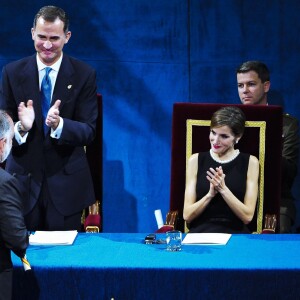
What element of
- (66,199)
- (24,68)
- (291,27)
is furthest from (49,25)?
(291,27)

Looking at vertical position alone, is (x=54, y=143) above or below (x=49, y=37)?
below

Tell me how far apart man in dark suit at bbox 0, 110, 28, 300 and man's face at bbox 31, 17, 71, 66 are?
94 cm

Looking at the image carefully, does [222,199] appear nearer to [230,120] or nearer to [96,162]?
[230,120]

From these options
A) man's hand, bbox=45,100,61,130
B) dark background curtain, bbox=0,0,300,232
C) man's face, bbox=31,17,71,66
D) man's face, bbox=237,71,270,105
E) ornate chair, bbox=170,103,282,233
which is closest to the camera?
man's hand, bbox=45,100,61,130

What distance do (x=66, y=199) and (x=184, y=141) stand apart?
2.94 feet

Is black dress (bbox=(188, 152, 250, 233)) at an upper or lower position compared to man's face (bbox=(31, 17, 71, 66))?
lower

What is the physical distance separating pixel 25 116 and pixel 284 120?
1.74 meters

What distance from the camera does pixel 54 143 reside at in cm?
366

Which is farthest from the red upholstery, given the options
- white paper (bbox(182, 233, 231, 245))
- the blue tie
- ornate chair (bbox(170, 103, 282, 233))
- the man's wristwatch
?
white paper (bbox(182, 233, 231, 245))

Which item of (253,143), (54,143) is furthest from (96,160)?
(253,143)

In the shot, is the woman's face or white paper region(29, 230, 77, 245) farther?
the woman's face

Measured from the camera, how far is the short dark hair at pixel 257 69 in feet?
14.8

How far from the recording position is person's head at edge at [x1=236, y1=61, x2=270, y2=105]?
4.50 metres

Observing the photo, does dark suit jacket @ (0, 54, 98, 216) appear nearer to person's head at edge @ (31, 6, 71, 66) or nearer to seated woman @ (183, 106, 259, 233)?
person's head at edge @ (31, 6, 71, 66)
